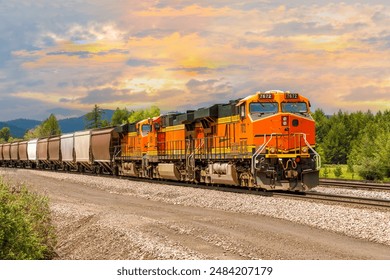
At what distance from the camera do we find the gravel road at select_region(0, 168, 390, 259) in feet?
39.3

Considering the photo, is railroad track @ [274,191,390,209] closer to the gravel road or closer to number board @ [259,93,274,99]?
the gravel road

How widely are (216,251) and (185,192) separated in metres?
13.5

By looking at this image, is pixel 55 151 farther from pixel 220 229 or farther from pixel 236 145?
pixel 220 229

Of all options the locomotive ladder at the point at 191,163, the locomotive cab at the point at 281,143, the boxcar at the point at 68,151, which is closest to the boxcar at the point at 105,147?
the boxcar at the point at 68,151

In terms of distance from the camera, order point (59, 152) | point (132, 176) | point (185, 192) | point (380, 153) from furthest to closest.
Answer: point (59, 152) → point (132, 176) → point (380, 153) → point (185, 192)

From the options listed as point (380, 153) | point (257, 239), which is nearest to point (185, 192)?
point (257, 239)

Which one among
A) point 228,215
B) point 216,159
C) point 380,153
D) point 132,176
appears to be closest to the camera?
point 228,215

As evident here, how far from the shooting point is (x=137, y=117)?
13062 centimetres

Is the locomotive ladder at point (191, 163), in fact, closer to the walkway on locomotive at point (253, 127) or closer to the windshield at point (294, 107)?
the walkway on locomotive at point (253, 127)

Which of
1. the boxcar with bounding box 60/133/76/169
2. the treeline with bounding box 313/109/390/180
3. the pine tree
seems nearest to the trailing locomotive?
the boxcar with bounding box 60/133/76/169

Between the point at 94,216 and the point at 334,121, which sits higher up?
the point at 334,121

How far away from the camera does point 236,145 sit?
25.0 meters

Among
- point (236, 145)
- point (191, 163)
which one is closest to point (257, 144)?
point (236, 145)

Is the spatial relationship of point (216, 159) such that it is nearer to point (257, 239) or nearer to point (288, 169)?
point (288, 169)
